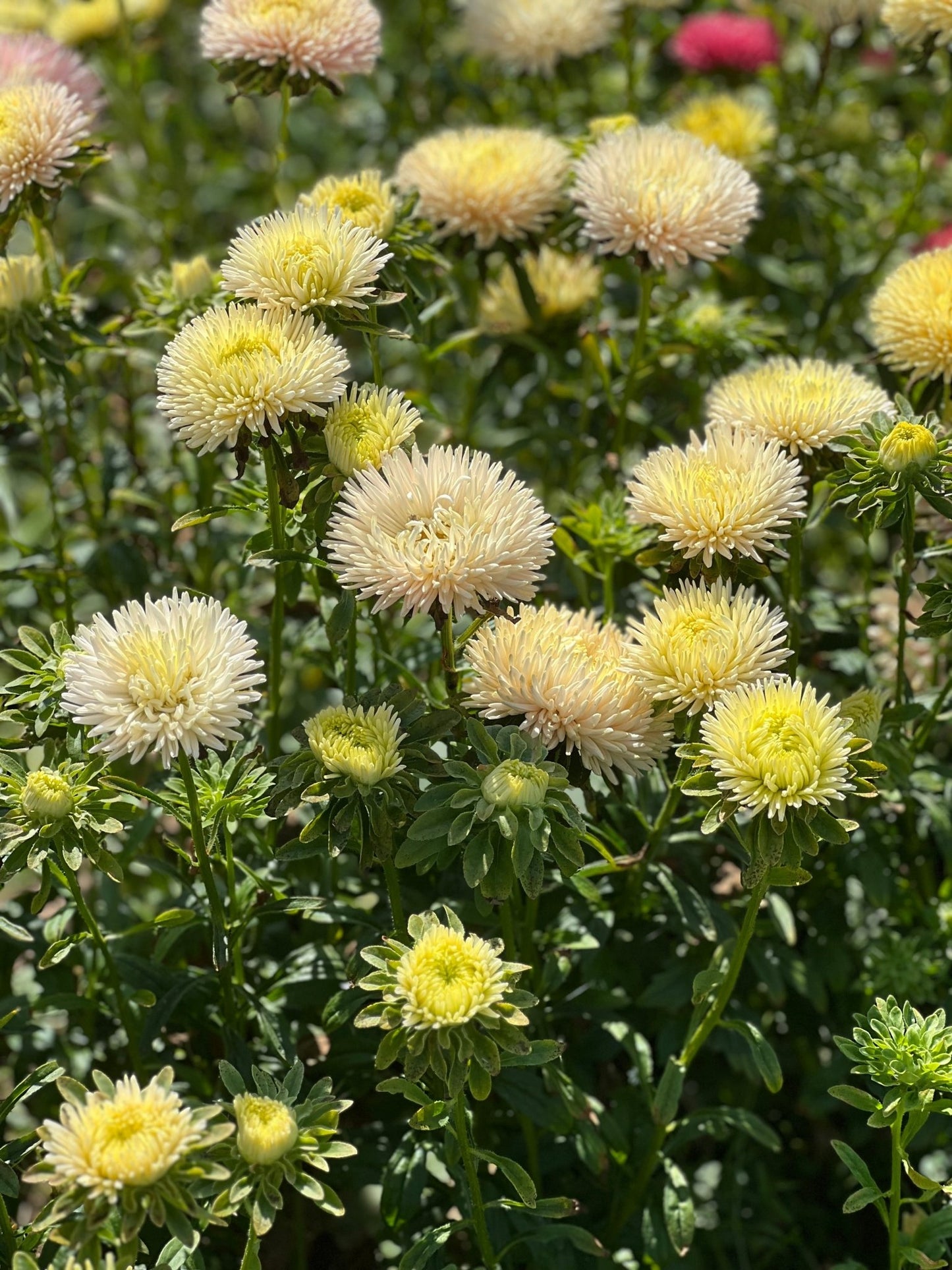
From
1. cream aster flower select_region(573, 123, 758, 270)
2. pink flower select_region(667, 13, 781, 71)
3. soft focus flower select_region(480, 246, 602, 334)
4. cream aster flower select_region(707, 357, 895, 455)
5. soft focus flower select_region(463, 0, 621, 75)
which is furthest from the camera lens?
pink flower select_region(667, 13, 781, 71)

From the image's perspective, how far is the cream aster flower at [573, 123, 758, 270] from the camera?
2311 millimetres

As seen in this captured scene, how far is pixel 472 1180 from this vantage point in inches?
69.5

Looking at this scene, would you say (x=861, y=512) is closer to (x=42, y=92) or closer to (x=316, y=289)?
(x=316, y=289)

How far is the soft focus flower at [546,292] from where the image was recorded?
2.96m

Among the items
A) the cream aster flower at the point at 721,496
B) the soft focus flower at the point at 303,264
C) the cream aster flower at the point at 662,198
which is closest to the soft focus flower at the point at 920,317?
the cream aster flower at the point at 662,198

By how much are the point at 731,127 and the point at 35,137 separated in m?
1.65

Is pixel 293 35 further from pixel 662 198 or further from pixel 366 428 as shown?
pixel 366 428

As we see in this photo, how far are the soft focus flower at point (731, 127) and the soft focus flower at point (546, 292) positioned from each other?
1.47 ft

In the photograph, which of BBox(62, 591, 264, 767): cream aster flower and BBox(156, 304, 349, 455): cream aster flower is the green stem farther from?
BBox(156, 304, 349, 455): cream aster flower

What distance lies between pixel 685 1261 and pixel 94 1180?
3.92 ft

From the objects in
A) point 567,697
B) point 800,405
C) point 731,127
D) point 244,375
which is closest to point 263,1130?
point 567,697

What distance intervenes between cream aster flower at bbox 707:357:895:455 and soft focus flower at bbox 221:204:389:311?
0.57 meters

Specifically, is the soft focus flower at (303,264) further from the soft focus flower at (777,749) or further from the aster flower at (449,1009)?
the aster flower at (449,1009)

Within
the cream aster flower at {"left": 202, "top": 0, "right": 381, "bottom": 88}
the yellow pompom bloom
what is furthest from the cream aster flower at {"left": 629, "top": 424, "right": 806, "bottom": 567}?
the cream aster flower at {"left": 202, "top": 0, "right": 381, "bottom": 88}
